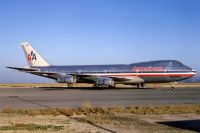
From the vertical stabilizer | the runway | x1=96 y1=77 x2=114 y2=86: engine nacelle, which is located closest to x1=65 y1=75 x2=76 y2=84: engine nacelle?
x1=96 y1=77 x2=114 y2=86: engine nacelle

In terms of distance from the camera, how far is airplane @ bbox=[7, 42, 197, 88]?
4856cm

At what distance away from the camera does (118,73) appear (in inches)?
→ 1999

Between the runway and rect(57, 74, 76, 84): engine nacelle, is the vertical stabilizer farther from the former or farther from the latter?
the runway

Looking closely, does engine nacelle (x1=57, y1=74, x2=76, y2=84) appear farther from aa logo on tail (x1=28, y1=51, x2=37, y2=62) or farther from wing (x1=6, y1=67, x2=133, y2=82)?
aa logo on tail (x1=28, y1=51, x2=37, y2=62)

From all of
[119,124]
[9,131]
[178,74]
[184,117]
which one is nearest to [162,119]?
[184,117]

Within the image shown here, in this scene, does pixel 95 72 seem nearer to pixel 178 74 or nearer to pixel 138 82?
pixel 138 82

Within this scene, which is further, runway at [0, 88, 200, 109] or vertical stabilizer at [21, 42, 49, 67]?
vertical stabilizer at [21, 42, 49, 67]

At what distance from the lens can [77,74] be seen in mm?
51281

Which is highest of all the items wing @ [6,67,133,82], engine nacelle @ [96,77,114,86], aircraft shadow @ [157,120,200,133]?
wing @ [6,67,133,82]

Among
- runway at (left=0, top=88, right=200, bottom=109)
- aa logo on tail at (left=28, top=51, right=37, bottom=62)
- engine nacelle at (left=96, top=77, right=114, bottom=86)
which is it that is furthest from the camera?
aa logo on tail at (left=28, top=51, right=37, bottom=62)

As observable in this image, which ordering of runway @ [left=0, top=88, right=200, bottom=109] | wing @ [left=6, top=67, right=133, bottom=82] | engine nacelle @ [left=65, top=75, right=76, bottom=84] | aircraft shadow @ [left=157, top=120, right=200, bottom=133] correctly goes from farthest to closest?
engine nacelle @ [left=65, top=75, right=76, bottom=84] < wing @ [left=6, top=67, right=133, bottom=82] < runway @ [left=0, top=88, right=200, bottom=109] < aircraft shadow @ [left=157, top=120, right=200, bottom=133]

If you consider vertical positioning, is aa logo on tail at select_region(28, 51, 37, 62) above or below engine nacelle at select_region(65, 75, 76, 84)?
above

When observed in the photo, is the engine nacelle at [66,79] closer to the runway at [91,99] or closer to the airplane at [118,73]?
the airplane at [118,73]

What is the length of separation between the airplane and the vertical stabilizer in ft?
1.38
